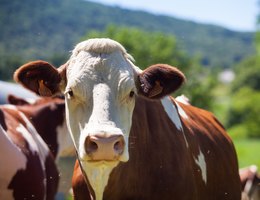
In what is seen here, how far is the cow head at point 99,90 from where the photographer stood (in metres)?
4.35

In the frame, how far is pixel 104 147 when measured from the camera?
13.9 ft

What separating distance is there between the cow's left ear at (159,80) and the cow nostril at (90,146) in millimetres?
871

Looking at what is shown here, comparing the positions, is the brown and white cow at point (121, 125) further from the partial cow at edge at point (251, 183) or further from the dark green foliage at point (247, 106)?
the dark green foliage at point (247, 106)

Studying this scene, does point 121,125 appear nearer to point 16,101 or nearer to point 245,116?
point 16,101

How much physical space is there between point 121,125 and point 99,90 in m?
0.30

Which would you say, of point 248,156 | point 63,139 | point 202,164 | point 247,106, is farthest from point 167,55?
point 202,164

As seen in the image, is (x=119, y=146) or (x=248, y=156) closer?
(x=119, y=146)

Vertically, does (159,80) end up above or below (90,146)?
above

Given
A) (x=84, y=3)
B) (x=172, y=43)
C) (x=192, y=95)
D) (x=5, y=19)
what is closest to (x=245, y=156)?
(x=192, y=95)

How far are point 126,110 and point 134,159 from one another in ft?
1.67

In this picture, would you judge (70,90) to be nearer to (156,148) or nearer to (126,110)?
(126,110)

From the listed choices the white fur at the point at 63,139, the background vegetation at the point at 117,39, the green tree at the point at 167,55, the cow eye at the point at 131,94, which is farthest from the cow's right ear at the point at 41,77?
the green tree at the point at 167,55

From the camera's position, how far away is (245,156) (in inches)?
1288

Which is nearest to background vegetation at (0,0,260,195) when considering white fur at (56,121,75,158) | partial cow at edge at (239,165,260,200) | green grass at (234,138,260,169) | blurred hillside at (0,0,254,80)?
blurred hillside at (0,0,254,80)
